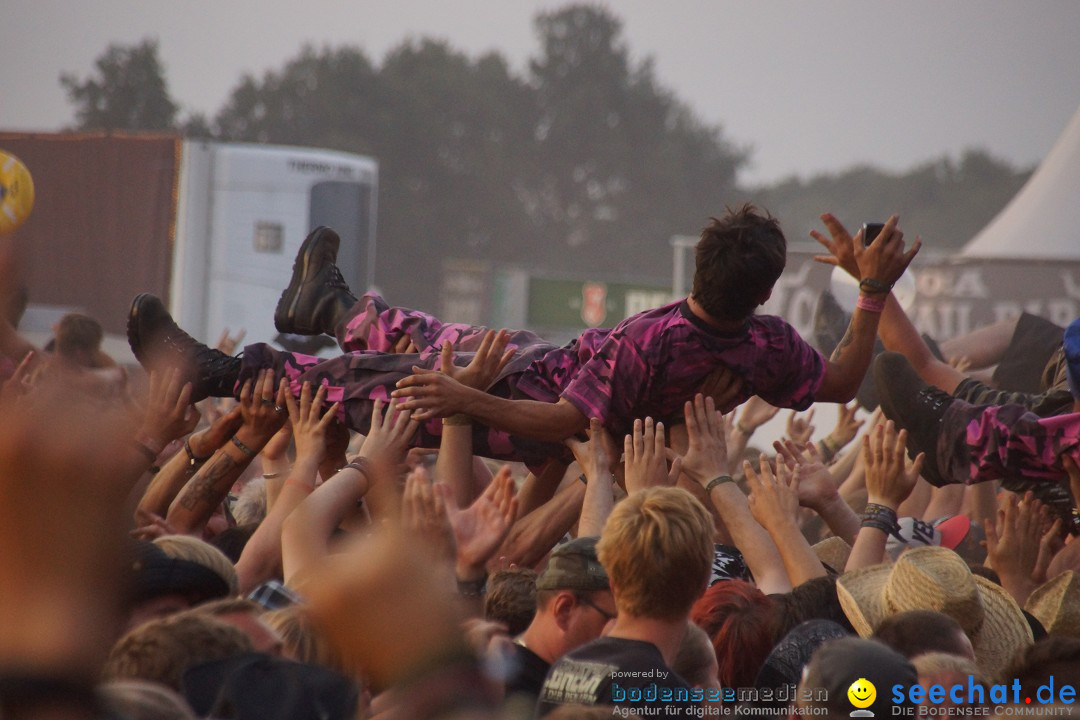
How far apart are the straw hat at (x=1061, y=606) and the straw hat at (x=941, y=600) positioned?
393mm

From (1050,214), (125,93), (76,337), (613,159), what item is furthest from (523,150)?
(76,337)

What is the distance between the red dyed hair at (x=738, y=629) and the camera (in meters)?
2.97

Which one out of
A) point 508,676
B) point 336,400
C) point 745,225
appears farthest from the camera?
point 336,400

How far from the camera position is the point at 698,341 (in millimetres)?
4043

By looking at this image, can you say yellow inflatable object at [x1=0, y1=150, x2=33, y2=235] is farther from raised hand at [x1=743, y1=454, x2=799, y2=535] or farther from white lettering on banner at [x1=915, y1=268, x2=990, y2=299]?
white lettering on banner at [x1=915, y1=268, x2=990, y2=299]

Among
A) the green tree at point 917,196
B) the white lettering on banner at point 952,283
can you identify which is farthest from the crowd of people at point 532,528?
the green tree at point 917,196

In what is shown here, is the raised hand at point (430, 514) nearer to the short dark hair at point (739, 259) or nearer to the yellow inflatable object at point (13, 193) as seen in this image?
the short dark hair at point (739, 259)

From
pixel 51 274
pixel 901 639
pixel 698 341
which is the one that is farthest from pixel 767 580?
pixel 51 274

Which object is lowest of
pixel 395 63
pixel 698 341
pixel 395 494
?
pixel 395 494

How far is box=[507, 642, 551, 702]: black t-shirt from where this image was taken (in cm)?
270

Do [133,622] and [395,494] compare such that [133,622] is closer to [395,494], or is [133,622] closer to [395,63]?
[395,494]

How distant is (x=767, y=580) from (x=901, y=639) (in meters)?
0.61

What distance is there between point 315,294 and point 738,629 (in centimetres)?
252

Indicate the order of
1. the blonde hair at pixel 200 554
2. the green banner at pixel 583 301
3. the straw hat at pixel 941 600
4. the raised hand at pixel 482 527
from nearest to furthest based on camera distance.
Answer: the blonde hair at pixel 200 554 → the raised hand at pixel 482 527 → the straw hat at pixel 941 600 → the green banner at pixel 583 301
